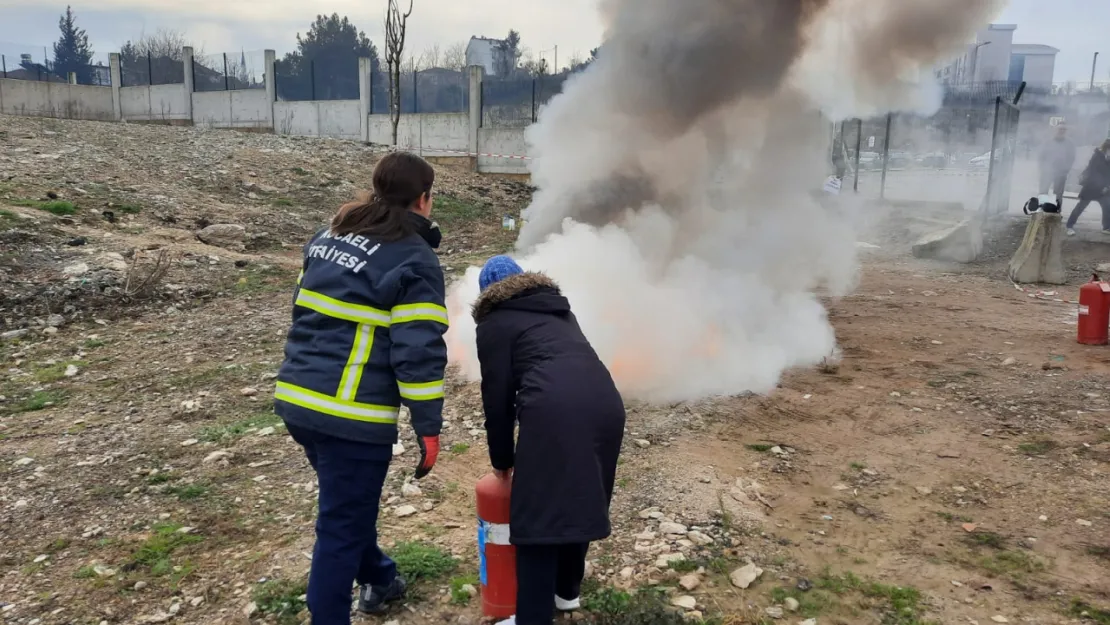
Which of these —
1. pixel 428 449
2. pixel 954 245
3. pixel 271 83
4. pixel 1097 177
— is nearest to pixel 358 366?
pixel 428 449

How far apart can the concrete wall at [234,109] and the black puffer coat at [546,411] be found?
23.2 m

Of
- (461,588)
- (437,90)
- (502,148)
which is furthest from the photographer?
(437,90)

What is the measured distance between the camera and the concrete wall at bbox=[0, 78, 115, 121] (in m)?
24.2

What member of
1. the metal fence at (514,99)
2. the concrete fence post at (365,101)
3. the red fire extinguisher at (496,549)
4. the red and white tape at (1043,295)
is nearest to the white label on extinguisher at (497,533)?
the red fire extinguisher at (496,549)

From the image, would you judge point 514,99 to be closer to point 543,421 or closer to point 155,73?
point 543,421

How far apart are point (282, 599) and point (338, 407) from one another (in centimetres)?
107

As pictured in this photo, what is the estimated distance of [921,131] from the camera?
19.5m

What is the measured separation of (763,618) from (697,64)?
536cm

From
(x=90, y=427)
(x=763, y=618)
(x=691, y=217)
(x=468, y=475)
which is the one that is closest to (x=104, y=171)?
(x=90, y=427)

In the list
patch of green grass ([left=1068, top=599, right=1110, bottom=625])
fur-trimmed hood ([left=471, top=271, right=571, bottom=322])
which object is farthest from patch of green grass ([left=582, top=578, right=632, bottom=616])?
patch of green grass ([left=1068, top=599, right=1110, bottom=625])

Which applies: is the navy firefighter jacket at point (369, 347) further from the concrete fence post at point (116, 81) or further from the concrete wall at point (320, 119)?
the concrete fence post at point (116, 81)

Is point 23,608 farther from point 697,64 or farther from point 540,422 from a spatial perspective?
point 697,64

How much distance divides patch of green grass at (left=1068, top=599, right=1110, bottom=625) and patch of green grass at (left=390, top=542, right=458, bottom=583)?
2.46 metres

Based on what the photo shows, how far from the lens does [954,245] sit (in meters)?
12.2
